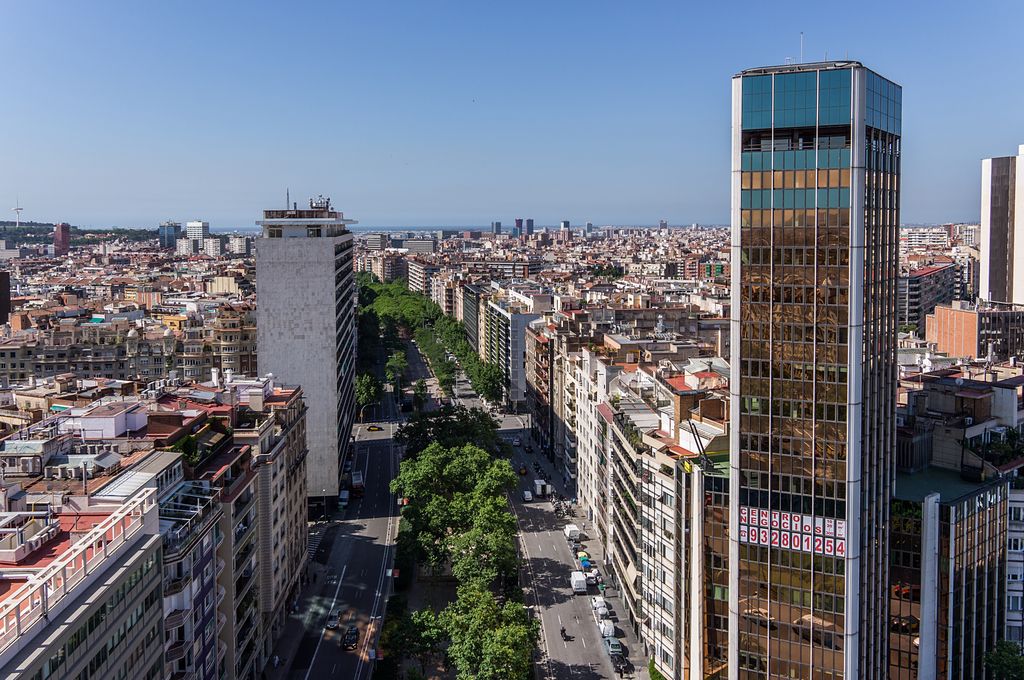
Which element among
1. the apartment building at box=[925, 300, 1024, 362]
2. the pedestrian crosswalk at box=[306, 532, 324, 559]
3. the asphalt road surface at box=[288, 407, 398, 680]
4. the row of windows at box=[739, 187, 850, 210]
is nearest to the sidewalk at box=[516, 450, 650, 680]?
the asphalt road surface at box=[288, 407, 398, 680]

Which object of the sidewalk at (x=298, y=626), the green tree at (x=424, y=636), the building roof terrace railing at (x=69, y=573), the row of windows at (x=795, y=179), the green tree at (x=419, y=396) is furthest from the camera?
the green tree at (x=419, y=396)

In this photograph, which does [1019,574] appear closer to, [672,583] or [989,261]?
[672,583]

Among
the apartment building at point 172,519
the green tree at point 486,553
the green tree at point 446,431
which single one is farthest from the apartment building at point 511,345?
the green tree at point 486,553

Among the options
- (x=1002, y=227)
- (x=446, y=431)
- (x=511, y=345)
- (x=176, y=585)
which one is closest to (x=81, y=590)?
(x=176, y=585)

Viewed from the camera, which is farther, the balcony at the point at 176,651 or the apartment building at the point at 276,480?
the apartment building at the point at 276,480

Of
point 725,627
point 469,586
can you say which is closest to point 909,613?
point 725,627

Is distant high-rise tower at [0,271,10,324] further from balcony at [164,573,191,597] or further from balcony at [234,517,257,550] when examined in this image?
balcony at [164,573,191,597]

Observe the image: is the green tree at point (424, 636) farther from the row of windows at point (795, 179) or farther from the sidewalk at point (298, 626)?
the row of windows at point (795, 179)

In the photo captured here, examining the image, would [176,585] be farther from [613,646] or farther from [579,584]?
[579,584]
